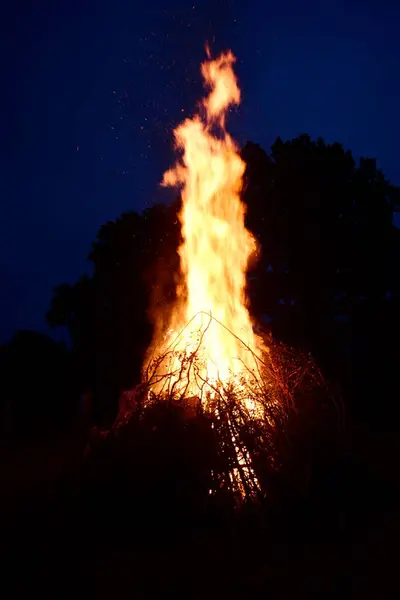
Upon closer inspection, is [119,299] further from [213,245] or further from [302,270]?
[213,245]

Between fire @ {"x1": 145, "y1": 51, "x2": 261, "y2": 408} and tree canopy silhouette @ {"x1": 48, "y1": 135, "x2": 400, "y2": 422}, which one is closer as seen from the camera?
fire @ {"x1": 145, "y1": 51, "x2": 261, "y2": 408}

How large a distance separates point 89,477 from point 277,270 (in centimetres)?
1007

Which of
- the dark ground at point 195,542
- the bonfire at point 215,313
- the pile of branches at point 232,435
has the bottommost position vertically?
the dark ground at point 195,542

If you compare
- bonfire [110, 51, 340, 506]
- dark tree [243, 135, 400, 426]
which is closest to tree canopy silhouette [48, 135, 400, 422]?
dark tree [243, 135, 400, 426]

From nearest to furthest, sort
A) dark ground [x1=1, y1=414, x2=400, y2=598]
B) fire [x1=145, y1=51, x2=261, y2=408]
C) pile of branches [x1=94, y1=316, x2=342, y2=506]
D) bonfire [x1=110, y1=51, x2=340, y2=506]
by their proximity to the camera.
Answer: dark ground [x1=1, y1=414, x2=400, y2=598], pile of branches [x1=94, y1=316, x2=342, y2=506], bonfire [x1=110, y1=51, x2=340, y2=506], fire [x1=145, y1=51, x2=261, y2=408]

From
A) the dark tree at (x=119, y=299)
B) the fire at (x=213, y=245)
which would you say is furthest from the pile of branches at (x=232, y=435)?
the dark tree at (x=119, y=299)

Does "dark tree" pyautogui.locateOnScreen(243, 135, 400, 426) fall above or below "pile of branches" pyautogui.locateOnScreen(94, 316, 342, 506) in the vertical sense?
above

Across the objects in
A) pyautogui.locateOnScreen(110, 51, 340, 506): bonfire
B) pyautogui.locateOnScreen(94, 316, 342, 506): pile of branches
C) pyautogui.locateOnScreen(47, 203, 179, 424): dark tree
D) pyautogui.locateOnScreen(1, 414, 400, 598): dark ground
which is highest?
pyautogui.locateOnScreen(47, 203, 179, 424): dark tree

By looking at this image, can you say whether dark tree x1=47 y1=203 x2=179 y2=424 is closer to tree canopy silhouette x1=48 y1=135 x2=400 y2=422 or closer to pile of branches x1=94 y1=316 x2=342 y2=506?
tree canopy silhouette x1=48 y1=135 x2=400 y2=422

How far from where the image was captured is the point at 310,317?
13.2 m

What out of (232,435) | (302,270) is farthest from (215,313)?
(302,270)

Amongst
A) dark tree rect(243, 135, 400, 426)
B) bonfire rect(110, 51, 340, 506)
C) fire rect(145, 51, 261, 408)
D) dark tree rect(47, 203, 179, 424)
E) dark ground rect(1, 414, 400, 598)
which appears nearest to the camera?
dark ground rect(1, 414, 400, 598)

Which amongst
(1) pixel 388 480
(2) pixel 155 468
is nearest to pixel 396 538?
(1) pixel 388 480

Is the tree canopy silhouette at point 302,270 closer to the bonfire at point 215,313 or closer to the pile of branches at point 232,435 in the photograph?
the bonfire at point 215,313
